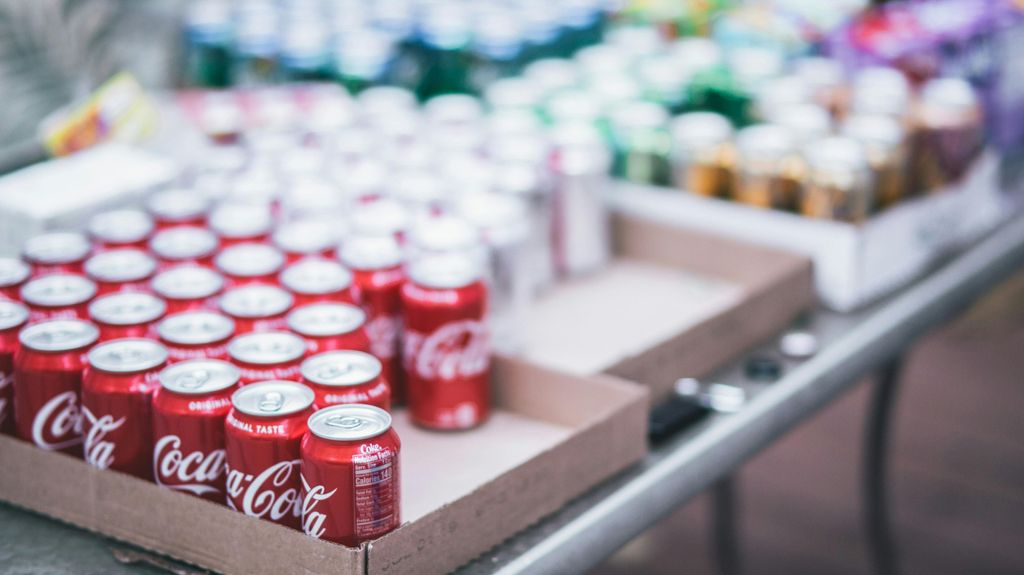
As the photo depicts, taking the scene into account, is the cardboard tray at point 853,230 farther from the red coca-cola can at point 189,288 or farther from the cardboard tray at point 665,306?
the red coca-cola can at point 189,288

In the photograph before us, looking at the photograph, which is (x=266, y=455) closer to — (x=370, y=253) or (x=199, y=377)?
(x=199, y=377)

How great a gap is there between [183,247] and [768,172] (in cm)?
89

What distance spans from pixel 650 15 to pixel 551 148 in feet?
2.49

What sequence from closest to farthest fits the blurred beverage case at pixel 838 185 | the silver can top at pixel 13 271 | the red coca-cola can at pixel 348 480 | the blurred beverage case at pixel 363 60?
the red coca-cola can at pixel 348 480 → the silver can top at pixel 13 271 → the blurred beverage case at pixel 838 185 → the blurred beverage case at pixel 363 60

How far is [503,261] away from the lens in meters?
1.61

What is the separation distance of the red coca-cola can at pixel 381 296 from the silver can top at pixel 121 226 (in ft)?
0.87

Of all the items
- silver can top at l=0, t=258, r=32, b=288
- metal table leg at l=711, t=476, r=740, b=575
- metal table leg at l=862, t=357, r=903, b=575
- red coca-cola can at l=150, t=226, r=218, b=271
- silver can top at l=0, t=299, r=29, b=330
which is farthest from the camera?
metal table leg at l=862, t=357, r=903, b=575

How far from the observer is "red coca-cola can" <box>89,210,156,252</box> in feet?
5.04

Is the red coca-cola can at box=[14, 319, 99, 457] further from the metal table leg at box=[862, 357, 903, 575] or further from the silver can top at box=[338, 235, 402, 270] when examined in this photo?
the metal table leg at box=[862, 357, 903, 575]

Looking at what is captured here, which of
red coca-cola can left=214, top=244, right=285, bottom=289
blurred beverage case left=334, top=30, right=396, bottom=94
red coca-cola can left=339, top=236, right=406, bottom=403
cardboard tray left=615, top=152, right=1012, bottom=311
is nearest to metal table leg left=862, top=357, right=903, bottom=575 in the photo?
cardboard tray left=615, top=152, right=1012, bottom=311

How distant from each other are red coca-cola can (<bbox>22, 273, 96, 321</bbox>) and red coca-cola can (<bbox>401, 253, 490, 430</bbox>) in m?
0.35

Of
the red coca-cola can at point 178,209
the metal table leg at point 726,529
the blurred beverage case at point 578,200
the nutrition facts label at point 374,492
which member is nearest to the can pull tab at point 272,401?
the nutrition facts label at point 374,492

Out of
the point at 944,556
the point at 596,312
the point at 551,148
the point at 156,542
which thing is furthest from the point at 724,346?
the point at 944,556

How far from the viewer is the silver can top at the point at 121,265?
4.68 feet
